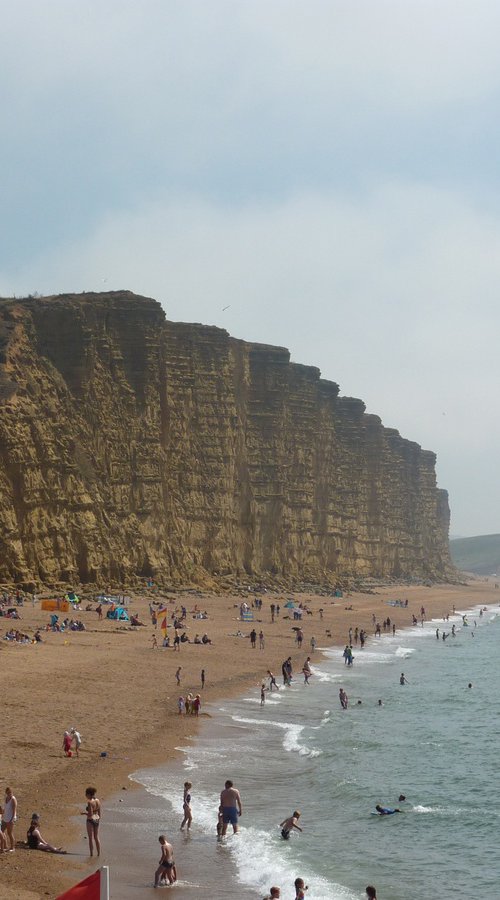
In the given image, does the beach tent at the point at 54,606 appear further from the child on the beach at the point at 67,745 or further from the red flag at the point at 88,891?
the red flag at the point at 88,891

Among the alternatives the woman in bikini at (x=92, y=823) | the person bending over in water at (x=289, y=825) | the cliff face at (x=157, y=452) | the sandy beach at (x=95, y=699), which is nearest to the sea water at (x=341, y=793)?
the person bending over in water at (x=289, y=825)

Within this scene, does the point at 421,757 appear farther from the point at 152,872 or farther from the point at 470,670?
the point at 470,670

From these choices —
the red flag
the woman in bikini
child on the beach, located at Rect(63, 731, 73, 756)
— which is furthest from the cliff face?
the red flag

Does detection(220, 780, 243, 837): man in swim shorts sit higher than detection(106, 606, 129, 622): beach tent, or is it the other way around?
detection(106, 606, 129, 622): beach tent


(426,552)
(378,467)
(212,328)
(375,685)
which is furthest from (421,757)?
(426,552)

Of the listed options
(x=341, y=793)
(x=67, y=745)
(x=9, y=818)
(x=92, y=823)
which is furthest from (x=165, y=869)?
(x=341, y=793)

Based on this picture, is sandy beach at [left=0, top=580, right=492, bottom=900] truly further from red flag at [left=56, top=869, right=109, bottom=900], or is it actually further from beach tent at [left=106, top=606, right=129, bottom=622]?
red flag at [left=56, top=869, right=109, bottom=900]
